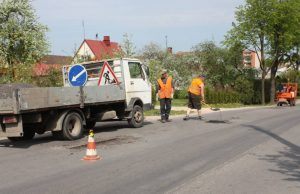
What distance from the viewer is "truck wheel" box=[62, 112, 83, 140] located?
12.1m

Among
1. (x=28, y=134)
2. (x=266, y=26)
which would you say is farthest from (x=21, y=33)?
(x=28, y=134)

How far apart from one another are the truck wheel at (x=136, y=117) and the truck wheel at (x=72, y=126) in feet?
9.13

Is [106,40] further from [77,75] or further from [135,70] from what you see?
[77,75]

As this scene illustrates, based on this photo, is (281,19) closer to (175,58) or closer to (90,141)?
(175,58)

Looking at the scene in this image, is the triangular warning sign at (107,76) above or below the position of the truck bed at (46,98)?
above

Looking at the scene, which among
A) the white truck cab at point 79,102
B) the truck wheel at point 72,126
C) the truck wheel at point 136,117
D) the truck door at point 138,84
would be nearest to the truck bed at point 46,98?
the white truck cab at point 79,102

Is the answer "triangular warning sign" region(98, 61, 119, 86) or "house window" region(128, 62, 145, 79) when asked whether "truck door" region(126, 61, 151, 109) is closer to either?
"house window" region(128, 62, 145, 79)

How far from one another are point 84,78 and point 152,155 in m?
4.92

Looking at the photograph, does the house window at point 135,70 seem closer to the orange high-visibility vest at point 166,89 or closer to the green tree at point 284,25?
the orange high-visibility vest at point 166,89

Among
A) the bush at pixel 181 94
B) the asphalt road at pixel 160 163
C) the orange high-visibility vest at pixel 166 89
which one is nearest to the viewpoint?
the asphalt road at pixel 160 163

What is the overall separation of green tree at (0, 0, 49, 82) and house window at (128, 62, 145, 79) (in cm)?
2420

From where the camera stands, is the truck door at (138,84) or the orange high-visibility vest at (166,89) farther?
the orange high-visibility vest at (166,89)

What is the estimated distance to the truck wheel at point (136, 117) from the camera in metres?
15.2

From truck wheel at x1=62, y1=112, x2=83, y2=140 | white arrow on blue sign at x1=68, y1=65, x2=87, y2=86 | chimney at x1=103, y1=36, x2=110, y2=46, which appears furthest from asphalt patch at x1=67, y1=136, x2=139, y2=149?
chimney at x1=103, y1=36, x2=110, y2=46
